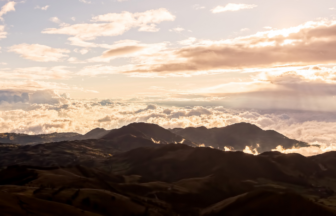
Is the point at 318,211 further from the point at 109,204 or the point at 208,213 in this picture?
the point at 109,204

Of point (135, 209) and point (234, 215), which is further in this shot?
point (234, 215)

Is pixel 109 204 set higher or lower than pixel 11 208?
lower

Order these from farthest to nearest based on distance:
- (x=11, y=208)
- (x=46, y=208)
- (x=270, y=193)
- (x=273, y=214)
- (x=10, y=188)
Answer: (x=270, y=193) < (x=273, y=214) < (x=10, y=188) < (x=46, y=208) < (x=11, y=208)

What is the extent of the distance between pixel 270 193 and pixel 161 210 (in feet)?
242

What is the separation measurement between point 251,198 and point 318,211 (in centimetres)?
4212

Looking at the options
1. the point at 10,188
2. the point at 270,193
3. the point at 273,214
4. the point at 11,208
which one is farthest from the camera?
the point at 270,193

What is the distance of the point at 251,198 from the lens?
653 feet

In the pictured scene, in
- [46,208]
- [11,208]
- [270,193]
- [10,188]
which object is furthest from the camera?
[270,193]

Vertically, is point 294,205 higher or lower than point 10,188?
lower

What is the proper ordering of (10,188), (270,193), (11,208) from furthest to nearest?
(270,193) < (10,188) < (11,208)

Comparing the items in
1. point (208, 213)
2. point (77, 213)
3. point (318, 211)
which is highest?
point (77, 213)

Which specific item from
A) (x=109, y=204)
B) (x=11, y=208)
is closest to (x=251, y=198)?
(x=109, y=204)

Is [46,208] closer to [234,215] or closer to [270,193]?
[234,215]

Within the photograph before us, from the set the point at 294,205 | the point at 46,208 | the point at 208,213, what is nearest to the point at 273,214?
the point at 294,205
